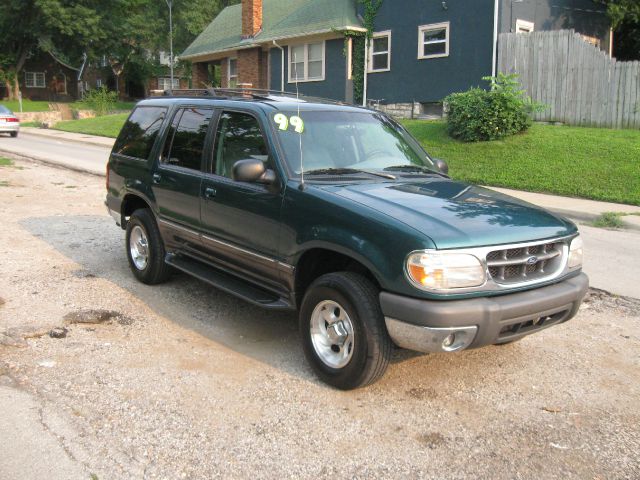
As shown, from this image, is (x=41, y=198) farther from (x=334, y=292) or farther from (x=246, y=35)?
(x=246, y=35)

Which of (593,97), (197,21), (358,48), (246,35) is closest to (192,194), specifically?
(593,97)

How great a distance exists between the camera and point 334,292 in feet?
13.2

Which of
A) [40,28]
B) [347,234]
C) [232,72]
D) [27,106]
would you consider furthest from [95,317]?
[40,28]

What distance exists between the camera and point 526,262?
391 cm

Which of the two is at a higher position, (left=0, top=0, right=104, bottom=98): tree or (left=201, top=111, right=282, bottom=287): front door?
(left=0, top=0, right=104, bottom=98): tree

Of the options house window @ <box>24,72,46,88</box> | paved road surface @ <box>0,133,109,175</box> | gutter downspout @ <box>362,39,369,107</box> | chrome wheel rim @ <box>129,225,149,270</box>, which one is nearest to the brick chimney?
gutter downspout @ <box>362,39,369,107</box>

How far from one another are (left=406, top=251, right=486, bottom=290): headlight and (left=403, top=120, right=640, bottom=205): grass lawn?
31.2ft

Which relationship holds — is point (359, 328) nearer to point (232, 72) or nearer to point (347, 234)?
point (347, 234)

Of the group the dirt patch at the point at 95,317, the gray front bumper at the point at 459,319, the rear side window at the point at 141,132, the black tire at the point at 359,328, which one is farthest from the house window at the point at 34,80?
the gray front bumper at the point at 459,319

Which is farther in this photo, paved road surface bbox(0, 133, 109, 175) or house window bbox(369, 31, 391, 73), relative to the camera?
house window bbox(369, 31, 391, 73)

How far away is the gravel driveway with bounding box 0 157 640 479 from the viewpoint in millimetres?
3305

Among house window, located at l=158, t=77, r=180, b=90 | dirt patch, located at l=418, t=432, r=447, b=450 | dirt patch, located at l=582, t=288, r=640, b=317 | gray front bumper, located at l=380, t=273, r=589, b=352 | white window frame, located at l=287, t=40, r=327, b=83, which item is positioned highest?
house window, located at l=158, t=77, r=180, b=90

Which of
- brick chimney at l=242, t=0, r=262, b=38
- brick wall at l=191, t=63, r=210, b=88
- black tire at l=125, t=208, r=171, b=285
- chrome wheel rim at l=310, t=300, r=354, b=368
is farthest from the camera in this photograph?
brick wall at l=191, t=63, r=210, b=88

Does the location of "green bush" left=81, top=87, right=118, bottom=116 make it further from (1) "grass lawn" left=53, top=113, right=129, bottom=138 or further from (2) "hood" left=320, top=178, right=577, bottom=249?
(2) "hood" left=320, top=178, right=577, bottom=249
